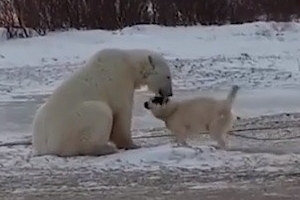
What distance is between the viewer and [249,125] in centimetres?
959

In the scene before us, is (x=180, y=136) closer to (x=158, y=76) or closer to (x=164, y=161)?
(x=158, y=76)

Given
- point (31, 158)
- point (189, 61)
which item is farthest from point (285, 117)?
point (189, 61)

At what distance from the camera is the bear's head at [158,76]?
852cm

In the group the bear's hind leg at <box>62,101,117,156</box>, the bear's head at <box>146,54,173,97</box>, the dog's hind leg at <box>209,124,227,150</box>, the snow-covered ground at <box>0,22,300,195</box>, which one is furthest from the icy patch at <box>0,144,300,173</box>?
the bear's head at <box>146,54,173,97</box>

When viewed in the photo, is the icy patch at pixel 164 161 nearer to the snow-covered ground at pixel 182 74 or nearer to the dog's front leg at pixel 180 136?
the snow-covered ground at pixel 182 74

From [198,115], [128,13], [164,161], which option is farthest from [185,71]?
[128,13]

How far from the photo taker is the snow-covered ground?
24.2ft

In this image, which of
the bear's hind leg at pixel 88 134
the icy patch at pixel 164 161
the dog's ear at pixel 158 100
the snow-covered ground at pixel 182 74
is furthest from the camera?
the dog's ear at pixel 158 100

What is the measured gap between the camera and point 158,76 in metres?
8.58

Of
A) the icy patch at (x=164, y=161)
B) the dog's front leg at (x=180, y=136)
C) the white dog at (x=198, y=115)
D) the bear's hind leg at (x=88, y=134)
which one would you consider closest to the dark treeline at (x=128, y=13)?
the white dog at (x=198, y=115)

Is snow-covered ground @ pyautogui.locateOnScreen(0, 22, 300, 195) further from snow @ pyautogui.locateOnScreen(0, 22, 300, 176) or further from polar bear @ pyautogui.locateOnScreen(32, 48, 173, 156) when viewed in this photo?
polar bear @ pyautogui.locateOnScreen(32, 48, 173, 156)

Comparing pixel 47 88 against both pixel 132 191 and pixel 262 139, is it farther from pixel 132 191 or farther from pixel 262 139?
pixel 132 191

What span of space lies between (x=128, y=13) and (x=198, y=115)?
18459 millimetres

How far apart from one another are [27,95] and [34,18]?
38.3ft
